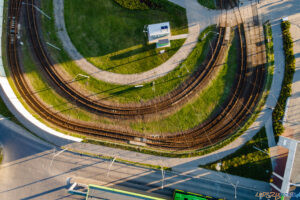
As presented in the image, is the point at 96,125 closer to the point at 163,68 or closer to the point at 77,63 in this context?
the point at 77,63

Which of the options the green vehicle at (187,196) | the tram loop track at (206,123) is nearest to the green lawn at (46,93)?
the tram loop track at (206,123)

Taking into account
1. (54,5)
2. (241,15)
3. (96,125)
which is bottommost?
(96,125)

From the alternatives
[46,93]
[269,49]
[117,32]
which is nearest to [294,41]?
[269,49]

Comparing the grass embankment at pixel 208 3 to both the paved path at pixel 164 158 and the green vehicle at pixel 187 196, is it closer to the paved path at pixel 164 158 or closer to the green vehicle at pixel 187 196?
the paved path at pixel 164 158

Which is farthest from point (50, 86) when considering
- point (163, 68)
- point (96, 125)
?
point (163, 68)

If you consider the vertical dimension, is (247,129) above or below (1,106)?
below

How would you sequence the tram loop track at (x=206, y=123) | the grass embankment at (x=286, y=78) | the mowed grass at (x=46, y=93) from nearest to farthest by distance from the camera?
the grass embankment at (x=286, y=78) → the tram loop track at (x=206, y=123) → the mowed grass at (x=46, y=93)
